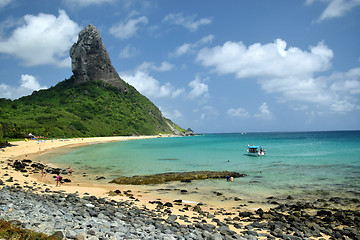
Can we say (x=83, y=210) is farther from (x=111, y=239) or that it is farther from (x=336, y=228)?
(x=336, y=228)

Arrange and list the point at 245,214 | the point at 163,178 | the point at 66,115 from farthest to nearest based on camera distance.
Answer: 1. the point at 66,115
2. the point at 163,178
3. the point at 245,214

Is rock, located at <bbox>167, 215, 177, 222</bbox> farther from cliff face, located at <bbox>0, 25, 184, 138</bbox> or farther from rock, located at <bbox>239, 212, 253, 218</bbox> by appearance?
cliff face, located at <bbox>0, 25, 184, 138</bbox>

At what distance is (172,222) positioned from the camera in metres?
14.5

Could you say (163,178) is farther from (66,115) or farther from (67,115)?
(67,115)

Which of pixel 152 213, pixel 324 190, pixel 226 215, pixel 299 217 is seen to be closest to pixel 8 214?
pixel 152 213

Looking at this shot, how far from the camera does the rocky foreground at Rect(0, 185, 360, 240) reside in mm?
10880

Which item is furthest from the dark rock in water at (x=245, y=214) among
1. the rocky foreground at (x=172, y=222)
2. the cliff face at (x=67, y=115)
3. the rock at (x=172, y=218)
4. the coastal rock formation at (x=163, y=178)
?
the cliff face at (x=67, y=115)

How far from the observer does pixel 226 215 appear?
17.4 meters

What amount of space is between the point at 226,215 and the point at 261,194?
8784 millimetres

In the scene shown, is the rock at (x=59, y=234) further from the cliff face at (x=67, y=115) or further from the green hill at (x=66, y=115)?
the cliff face at (x=67, y=115)

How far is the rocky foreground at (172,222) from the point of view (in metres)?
10.9

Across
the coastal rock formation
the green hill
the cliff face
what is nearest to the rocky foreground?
the coastal rock formation

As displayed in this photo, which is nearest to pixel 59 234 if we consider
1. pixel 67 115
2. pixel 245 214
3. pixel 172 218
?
pixel 172 218

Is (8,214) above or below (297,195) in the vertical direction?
above
